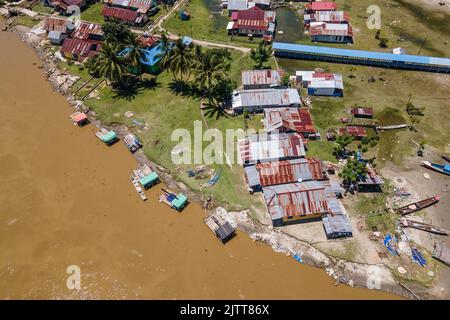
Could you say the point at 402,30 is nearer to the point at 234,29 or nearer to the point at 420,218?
the point at 234,29

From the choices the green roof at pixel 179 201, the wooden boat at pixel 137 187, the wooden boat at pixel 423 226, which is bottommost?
the wooden boat at pixel 137 187

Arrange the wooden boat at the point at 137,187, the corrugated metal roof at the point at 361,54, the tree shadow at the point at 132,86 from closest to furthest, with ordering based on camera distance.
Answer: the wooden boat at the point at 137,187 → the tree shadow at the point at 132,86 → the corrugated metal roof at the point at 361,54

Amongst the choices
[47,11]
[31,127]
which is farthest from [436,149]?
[47,11]

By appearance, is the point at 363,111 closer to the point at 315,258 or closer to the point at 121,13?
the point at 315,258

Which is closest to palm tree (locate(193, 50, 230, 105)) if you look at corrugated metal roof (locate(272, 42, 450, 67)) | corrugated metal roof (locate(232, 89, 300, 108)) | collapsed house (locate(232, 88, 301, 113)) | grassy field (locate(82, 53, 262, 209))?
corrugated metal roof (locate(232, 89, 300, 108))

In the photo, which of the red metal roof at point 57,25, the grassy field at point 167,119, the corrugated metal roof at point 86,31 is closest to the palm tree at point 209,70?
the grassy field at point 167,119

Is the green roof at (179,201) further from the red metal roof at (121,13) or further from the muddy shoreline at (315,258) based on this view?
the red metal roof at (121,13)

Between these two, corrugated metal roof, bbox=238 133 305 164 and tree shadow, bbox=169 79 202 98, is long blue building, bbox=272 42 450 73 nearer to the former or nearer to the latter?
tree shadow, bbox=169 79 202 98
